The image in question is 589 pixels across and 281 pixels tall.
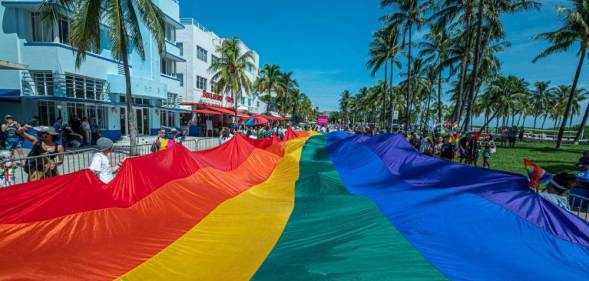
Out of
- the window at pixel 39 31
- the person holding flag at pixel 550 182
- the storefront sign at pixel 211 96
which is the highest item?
the window at pixel 39 31

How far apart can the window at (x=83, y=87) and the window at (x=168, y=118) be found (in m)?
7.79

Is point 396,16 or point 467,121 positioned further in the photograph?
point 396,16

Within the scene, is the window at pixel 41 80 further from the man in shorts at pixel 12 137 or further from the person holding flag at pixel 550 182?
→ the person holding flag at pixel 550 182

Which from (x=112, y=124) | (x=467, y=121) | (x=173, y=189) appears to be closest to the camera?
(x=173, y=189)

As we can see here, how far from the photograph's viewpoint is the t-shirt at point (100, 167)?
18.7 feet

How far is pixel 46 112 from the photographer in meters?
17.5

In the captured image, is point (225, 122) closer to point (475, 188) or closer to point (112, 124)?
point (112, 124)

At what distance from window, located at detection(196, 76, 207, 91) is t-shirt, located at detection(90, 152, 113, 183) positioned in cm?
3101

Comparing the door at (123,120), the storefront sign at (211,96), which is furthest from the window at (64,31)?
the storefront sign at (211,96)

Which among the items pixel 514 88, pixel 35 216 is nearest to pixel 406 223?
pixel 35 216

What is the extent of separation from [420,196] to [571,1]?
31.8 m

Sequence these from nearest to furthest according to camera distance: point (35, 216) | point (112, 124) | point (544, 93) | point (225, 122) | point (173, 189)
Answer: point (35, 216) → point (173, 189) → point (112, 124) → point (225, 122) → point (544, 93)

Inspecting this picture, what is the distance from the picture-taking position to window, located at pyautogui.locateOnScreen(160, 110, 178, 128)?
28.2 m

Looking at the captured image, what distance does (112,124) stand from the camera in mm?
21438
